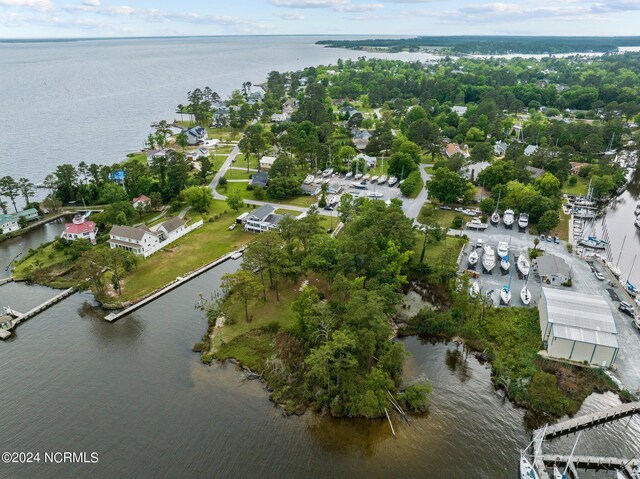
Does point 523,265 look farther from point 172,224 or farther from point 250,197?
point 172,224

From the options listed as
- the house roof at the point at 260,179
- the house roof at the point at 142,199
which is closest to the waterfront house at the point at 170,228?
the house roof at the point at 142,199

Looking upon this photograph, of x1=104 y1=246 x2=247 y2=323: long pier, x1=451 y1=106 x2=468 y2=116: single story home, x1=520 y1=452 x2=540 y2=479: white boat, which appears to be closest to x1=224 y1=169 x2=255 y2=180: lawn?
x1=104 y1=246 x2=247 y2=323: long pier

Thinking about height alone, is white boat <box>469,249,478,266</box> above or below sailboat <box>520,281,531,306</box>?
above

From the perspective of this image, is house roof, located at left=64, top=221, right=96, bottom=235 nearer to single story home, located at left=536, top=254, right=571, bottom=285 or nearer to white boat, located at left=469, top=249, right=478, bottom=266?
white boat, located at left=469, top=249, right=478, bottom=266

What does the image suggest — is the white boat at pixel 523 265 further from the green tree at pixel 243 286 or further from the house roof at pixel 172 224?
the house roof at pixel 172 224

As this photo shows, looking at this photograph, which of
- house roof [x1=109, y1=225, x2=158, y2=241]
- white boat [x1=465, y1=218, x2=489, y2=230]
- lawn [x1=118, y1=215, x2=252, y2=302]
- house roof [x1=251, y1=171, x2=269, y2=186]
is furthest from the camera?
house roof [x1=251, y1=171, x2=269, y2=186]
